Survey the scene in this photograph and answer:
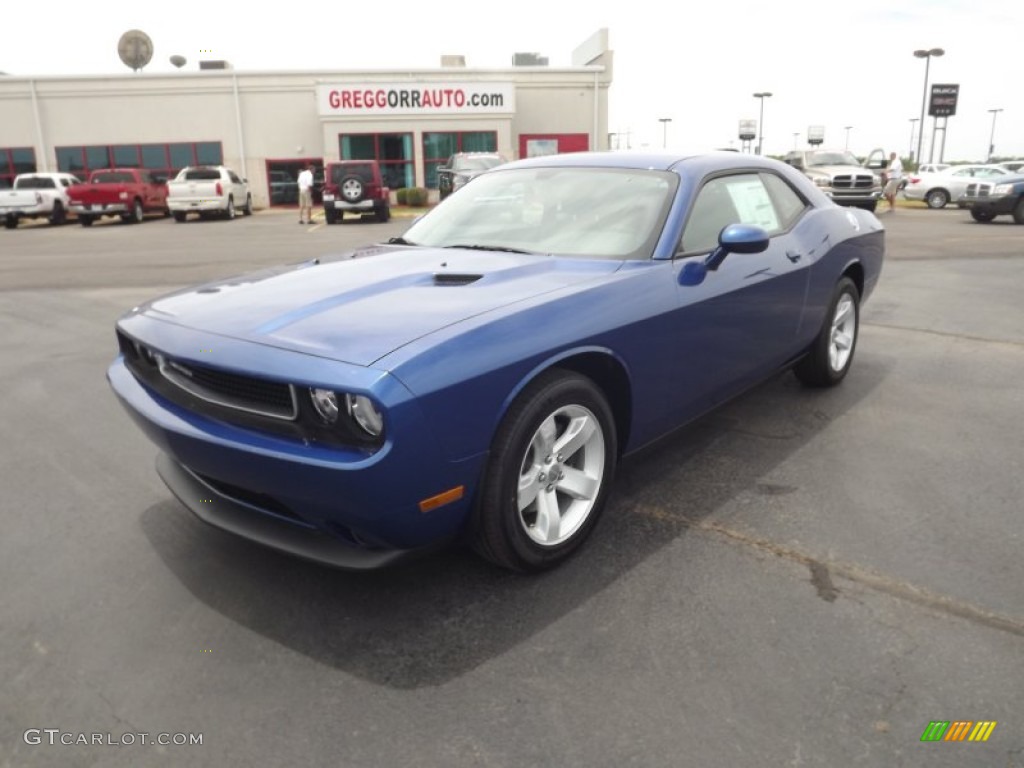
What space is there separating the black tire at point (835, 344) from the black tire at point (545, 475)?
244 cm

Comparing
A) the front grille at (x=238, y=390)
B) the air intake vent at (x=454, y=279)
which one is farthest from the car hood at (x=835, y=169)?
the front grille at (x=238, y=390)

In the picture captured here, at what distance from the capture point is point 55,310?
8.73 metres

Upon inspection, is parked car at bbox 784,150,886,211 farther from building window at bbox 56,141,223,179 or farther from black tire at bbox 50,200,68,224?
building window at bbox 56,141,223,179

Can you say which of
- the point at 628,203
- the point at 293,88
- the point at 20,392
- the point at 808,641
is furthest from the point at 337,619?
the point at 293,88

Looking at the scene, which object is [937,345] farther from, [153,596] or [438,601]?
[153,596]

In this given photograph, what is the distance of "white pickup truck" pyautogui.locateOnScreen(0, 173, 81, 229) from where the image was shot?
78.7 feet

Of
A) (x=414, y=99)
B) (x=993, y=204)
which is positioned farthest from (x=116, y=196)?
(x=993, y=204)

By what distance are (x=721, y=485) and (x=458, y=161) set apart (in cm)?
2282

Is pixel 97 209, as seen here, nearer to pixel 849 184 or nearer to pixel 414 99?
pixel 414 99

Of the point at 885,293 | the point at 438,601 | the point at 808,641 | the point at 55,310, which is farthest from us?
the point at 885,293

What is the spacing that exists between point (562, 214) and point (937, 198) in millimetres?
27815

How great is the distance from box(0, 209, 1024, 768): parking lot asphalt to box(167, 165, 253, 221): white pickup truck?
2202cm

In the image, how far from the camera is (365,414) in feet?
7.80

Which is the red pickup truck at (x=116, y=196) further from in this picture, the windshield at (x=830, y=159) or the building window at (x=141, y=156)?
the windshield at (x=830, y=159)
